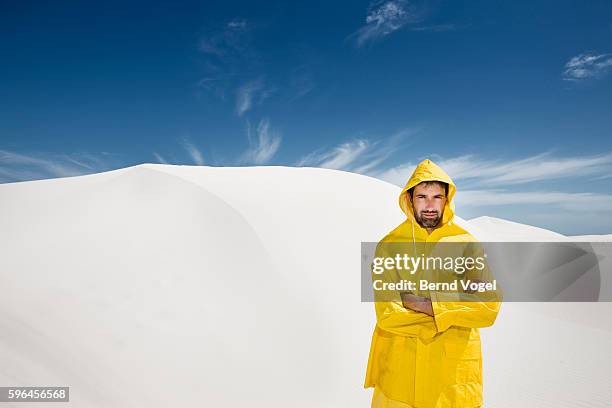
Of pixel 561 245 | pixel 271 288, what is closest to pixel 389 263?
pixel 271 288

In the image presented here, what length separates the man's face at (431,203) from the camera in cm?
311

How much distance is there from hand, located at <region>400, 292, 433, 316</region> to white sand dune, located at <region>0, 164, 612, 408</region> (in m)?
4.80

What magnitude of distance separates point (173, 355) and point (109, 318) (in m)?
1.53

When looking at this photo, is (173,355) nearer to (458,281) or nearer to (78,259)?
(78,259)

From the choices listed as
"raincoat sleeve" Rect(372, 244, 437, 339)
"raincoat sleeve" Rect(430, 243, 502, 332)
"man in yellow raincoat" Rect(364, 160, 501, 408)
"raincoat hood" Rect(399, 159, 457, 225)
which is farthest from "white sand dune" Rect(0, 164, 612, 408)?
"raincoat hood" Rect(399, 159, 457, 225)

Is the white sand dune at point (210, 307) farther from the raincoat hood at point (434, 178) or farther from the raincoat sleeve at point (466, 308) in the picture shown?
the raincoat hood at point (434, 178)

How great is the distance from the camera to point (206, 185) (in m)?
12.7

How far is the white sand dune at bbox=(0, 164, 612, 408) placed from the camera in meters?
6.33

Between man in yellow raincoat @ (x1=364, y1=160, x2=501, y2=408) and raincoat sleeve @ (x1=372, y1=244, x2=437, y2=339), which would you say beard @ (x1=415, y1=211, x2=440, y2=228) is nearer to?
man in yellow raincoat @ (x1=364, y1=160, x2=501, y2=408)

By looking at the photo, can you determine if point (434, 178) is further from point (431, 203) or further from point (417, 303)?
point (417, 303)

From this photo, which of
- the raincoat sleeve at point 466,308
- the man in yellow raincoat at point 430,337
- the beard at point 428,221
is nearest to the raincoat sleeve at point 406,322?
the man in yellow raincoat at point 430,337

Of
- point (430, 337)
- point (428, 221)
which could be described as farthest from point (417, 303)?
point (428, 221)

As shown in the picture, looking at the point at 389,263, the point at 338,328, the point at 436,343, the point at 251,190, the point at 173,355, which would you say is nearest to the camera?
the point at 436,343

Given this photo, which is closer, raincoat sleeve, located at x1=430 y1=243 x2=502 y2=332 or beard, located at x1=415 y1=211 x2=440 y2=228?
raincoat sleeve, located at x1=430 y1=243 x2=502 y2=332
